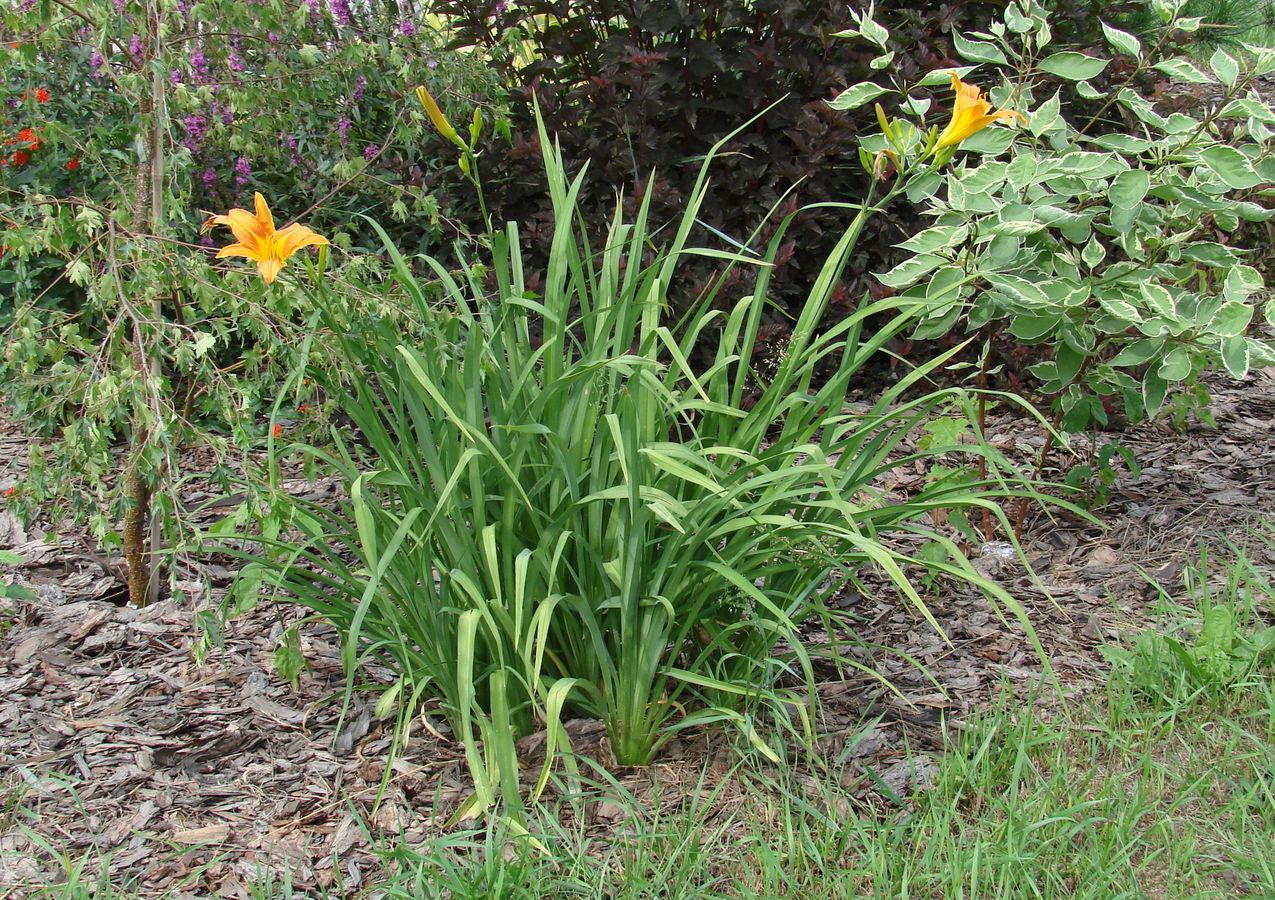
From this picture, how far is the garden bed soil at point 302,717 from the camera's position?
6.93 feet

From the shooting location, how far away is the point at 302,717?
2473 mm

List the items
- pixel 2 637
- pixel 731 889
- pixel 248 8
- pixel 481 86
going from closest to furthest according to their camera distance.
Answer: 1. pixel 731 889
2. pixel 248 8
3. pixel 2 637
4. pixel 481 86

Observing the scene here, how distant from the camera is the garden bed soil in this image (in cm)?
211

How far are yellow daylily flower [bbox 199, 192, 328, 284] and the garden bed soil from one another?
78 cm

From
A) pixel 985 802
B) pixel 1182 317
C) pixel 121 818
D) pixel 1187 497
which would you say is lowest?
pixel 1187 497

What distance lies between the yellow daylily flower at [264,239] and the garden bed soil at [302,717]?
0.78 meters

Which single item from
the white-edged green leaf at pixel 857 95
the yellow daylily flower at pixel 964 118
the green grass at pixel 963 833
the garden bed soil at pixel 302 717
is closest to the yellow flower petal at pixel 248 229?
the garden bed soil at pixel 302 717

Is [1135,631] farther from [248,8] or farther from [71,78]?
[71,78]

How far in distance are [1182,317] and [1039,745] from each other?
1.13 metres

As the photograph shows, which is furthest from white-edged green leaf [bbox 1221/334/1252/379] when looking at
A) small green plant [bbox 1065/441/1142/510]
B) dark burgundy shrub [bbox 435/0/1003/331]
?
dark burgundy shrub [bbox 435/0/1003/331]

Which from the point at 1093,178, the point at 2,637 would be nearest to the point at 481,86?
the point at 1093,178

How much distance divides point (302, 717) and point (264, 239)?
101 cm

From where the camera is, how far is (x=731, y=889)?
2.01 m

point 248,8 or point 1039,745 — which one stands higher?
point 248,8
